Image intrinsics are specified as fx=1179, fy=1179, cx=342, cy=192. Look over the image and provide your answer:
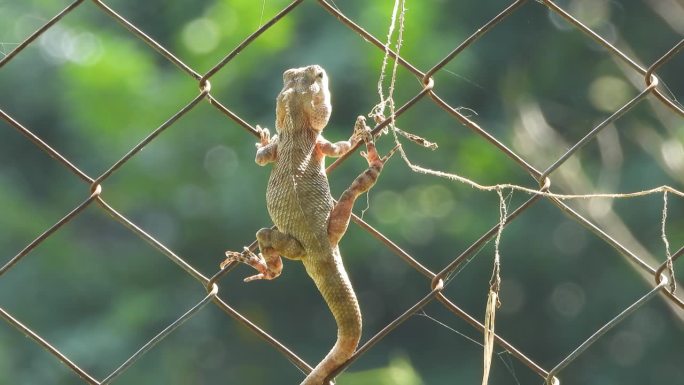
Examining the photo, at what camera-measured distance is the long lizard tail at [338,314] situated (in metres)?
2.45

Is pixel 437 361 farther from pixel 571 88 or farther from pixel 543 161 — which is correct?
pixel 543 161

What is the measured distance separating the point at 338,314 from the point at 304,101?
0.66 meters

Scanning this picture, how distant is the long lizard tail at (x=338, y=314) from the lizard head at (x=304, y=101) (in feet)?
1.45

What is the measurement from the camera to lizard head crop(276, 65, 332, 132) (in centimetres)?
287

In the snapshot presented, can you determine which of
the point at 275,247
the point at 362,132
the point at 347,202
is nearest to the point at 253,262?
the point at 275,247

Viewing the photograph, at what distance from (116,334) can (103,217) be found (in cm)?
212

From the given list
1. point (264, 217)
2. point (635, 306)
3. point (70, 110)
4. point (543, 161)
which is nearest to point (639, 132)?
point (543, 161)

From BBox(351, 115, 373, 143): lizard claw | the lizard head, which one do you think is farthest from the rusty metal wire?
the lizard head

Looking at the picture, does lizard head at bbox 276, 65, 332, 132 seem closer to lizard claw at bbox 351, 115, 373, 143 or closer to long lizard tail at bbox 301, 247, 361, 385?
lizard claw at bbox 351, 115, 373, 143

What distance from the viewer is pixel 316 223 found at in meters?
2.55

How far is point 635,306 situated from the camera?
2570mm

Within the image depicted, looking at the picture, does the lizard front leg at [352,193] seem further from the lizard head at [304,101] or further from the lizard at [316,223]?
the lizard head at [304,101]

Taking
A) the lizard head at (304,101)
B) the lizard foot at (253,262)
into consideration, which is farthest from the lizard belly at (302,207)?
the lizard head at (304,101)

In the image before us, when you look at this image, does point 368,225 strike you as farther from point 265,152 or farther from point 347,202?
point 265,152
